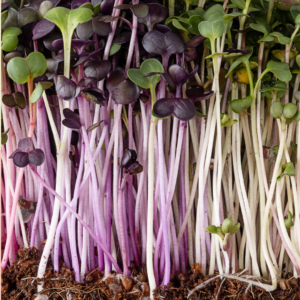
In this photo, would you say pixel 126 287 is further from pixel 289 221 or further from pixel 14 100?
pixel 14 100

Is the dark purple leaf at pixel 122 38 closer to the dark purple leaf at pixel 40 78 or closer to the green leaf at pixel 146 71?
the green leaf at pixel 146 71

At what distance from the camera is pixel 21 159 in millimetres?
732

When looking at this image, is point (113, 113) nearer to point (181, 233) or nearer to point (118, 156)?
point (118, 156)

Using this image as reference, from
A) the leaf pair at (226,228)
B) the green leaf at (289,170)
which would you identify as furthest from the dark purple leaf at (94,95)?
the green leaf at (289,170)

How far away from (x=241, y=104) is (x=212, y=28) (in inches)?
9.6

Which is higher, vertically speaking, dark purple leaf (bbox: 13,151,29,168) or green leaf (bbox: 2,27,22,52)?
green leaf (bbox: 2,27,22,52)

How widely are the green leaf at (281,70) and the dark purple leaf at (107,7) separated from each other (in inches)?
20.1

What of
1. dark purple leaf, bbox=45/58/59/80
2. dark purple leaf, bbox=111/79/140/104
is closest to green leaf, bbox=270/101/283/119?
dark purple leaf, bbox=111/79/140/104

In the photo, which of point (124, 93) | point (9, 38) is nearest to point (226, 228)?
point (124, 93)

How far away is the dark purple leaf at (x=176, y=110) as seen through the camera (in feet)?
2.26

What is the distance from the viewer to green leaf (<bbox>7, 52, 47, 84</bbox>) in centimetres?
69

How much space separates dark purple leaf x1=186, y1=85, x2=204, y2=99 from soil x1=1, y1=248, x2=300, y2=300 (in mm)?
553

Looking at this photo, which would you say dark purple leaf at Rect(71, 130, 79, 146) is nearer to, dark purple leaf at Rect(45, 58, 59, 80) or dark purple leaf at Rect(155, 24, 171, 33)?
dark purple leaf at Rect(45, 58, 59, 80)

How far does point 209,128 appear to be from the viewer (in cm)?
85
